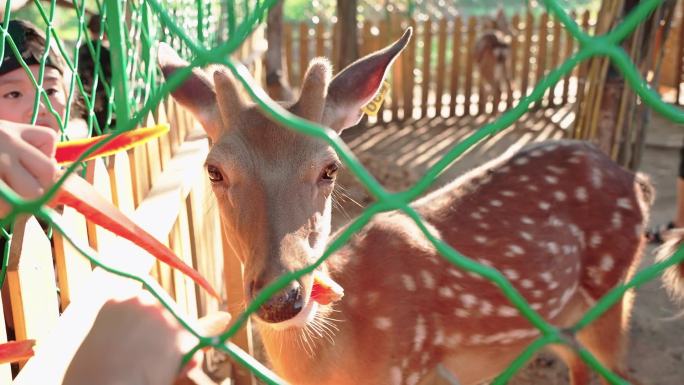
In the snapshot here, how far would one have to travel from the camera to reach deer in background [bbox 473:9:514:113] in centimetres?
845

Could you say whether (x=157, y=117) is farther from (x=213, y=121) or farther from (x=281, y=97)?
(x=281, y=97)

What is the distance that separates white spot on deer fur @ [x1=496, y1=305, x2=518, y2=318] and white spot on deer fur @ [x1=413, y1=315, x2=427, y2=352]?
33 centimetres

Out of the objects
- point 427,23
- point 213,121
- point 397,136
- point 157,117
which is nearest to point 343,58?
point 397,136

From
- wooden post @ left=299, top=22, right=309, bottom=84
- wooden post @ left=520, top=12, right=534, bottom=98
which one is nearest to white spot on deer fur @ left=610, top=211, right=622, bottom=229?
wooden post @ left=299, top=22, right=309, bottom=84

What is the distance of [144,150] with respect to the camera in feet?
8.30

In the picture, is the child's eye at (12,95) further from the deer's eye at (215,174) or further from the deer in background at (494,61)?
the deer in background at (494,61)

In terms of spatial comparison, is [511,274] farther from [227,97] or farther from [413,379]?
[227,97]

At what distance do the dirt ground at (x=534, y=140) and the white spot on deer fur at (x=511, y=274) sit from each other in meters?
0.67

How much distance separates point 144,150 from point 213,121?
48 cm

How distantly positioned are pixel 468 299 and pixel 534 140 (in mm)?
5131

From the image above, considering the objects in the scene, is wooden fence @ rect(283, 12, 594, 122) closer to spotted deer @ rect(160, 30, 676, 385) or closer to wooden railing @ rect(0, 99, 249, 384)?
wooden railing @ rect(0, 99, 249, 384)

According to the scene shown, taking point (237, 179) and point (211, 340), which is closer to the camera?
point (211, 340)

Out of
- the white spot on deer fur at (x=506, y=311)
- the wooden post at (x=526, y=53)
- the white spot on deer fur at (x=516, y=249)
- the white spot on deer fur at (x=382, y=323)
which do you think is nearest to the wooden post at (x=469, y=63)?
the wooden post at (x=526, y=53)

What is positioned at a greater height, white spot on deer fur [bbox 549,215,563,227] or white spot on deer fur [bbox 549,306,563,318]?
white spot on deer fur [bbox 549,215,563,227]
